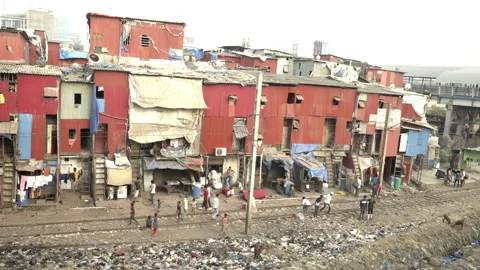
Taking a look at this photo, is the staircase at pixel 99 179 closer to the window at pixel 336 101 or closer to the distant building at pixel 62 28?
the window at pixel 336 101

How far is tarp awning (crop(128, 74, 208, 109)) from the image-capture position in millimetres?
27172

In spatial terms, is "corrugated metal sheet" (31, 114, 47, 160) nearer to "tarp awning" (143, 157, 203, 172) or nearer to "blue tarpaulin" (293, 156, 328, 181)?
"tarp awning" (143, 157, 203, 172)

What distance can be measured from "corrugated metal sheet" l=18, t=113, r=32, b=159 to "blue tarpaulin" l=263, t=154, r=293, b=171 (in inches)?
609

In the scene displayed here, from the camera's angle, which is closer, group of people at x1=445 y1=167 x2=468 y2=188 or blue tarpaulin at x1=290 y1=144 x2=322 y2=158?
blue tarpaulin at x1=290 y1=144 x2=322 y2=158

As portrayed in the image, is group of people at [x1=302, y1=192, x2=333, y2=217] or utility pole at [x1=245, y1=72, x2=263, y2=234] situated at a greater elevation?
utility pole at [x1=245, y1=72, x2=263, y2=234]

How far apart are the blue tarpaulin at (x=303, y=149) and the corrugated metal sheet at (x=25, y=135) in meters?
17.8

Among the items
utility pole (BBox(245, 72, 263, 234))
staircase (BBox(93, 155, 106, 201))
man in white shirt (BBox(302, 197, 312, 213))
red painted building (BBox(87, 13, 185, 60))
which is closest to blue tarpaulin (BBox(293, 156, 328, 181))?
man in white shirt (BBox(302, 197, 312, 213))

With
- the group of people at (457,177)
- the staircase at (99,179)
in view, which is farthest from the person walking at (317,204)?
the group of people at (457,177)

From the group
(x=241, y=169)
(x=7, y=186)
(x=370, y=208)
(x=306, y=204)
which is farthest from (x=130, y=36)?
(x=370, y=208)

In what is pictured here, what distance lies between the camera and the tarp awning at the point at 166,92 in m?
27.2

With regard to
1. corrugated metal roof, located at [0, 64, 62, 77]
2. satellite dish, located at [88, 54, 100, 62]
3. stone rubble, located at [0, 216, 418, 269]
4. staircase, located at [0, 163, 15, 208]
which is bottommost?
stone rubble, located at [0, 216, 418, 269]

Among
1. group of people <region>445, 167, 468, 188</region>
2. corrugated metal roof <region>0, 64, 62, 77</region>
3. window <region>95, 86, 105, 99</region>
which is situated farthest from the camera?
group of people <region>445, 167, 468, 188</region>

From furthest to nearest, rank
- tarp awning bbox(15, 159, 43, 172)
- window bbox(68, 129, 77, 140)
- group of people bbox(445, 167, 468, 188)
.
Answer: group of people bbox(445, 167, 468, 188) < window bbox(68, 129, 77, 140) < tarp awning bbox(15, 159, 43, 172)

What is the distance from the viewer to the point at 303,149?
1341 inches
